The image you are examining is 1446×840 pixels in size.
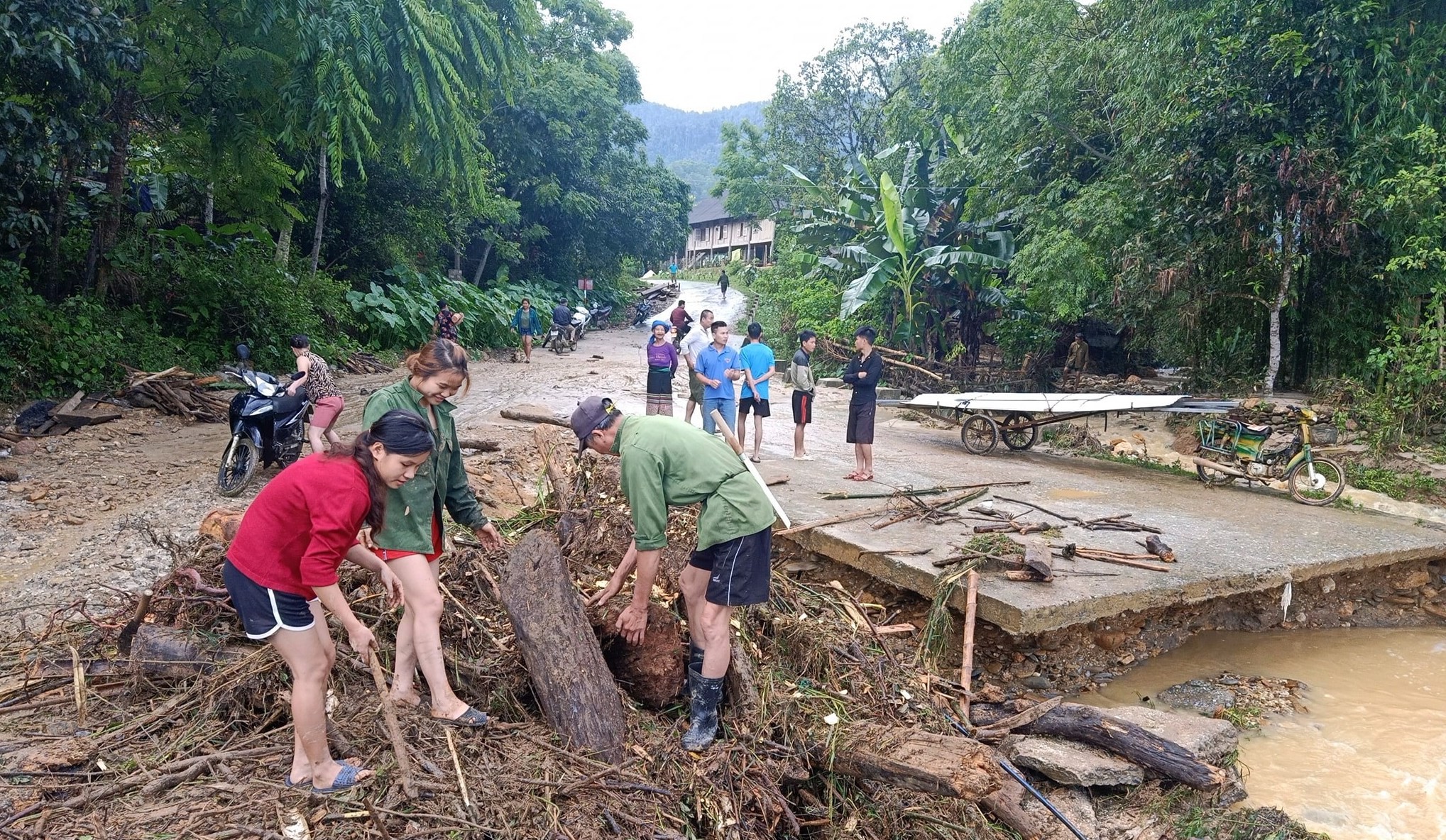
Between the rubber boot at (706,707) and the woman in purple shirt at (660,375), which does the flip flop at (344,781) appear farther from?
the woman in purple shirt at (660,375)

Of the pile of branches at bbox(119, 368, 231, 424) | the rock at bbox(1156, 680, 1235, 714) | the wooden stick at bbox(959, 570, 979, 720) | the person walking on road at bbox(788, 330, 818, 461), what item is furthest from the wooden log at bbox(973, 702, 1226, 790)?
the pile of branches at bbox(119, 368, 231, 424)

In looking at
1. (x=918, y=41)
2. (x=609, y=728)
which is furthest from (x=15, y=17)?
(x=918, y=41)

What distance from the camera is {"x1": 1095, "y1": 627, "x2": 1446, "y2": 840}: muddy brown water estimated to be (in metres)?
4.23

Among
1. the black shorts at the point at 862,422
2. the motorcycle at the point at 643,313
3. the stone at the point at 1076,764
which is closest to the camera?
the stone at the point at 1076,764

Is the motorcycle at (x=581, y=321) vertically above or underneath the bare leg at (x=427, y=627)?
above

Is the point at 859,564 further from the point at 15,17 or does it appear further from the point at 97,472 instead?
the point at 15,17

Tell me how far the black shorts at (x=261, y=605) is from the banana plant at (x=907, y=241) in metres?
14.3

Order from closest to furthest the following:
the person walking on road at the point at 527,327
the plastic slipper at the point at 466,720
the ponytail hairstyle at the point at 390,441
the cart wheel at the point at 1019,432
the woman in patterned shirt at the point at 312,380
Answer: the ponytail hairstyle at the point at 390,441 < the plastic slipper at the point at 466,720 < the woman in patterned shirt at the point at 312,380 < the cart wheel at the point at 1019,432 < the person walking on road at the point at 527,327

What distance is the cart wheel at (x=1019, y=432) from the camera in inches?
436

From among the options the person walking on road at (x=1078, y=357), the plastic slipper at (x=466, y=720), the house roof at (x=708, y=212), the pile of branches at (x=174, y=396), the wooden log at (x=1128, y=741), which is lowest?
the wooden log at (x=1128, y=741)

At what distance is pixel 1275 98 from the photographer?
10.4m

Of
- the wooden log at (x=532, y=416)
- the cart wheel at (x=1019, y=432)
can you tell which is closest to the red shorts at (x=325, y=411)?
the wooden log at (x=532, y=416)

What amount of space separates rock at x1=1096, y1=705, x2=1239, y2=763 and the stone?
28 centimetres

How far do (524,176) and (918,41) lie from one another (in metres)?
17.9
